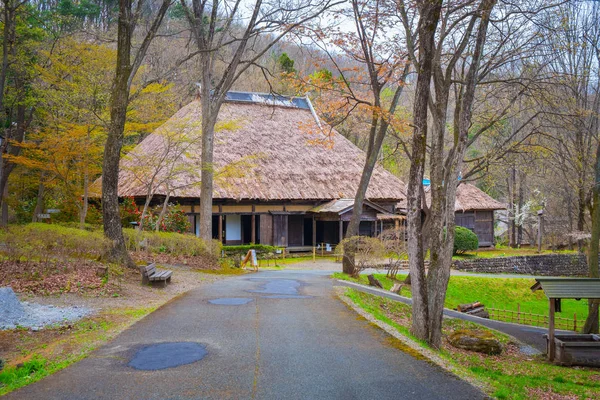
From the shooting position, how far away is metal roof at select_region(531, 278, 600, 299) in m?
11.5

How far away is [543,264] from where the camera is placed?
91.1 ft

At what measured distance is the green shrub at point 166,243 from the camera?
17.6 metres

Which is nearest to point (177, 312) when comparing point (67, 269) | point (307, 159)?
point (67, 269)

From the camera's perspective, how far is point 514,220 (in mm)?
39875

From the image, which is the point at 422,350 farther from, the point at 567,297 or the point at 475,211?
the point at 475,211

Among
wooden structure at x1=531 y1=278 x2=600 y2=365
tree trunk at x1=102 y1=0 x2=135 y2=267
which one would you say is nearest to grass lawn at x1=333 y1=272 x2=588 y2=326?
wooden structure at x1=531 y1=278 x2=600 y2=365

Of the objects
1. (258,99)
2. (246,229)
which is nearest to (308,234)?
(246,229)

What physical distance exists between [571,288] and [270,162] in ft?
64.8

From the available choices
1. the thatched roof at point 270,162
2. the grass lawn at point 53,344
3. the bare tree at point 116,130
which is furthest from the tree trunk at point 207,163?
the grass lawn at point 53,344

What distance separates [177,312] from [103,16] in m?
32.1

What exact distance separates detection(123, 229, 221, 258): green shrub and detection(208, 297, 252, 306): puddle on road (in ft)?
24.8

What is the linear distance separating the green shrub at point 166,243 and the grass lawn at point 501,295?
6.42 meters

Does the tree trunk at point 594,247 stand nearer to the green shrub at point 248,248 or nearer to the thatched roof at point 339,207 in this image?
the thatched roof at point 339,207

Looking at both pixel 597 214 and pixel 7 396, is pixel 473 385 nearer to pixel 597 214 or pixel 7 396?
pixel 7 396
